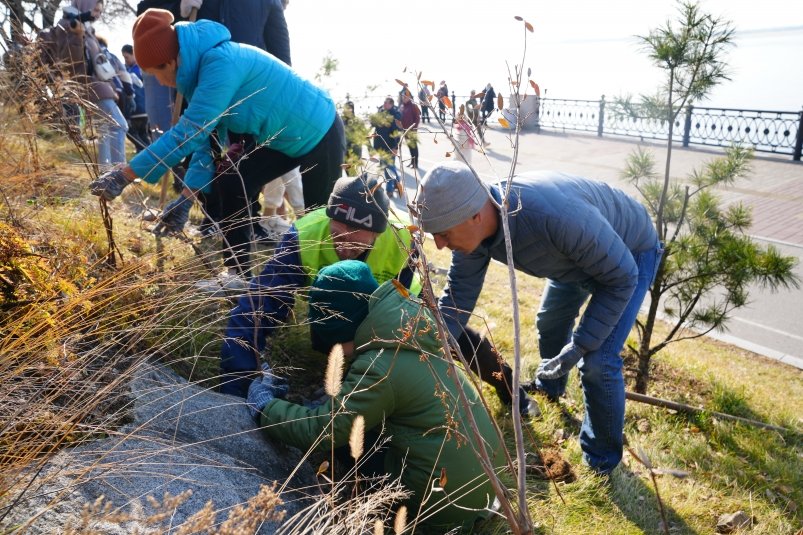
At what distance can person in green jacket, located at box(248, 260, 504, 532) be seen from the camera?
2.23 meters

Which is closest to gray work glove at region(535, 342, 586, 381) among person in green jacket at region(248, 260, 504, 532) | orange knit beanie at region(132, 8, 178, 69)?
person in green jacket at region(248, 260, 504, 532)

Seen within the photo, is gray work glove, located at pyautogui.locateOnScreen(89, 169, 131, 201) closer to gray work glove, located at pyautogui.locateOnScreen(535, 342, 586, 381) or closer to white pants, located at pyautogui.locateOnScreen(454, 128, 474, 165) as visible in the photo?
white pants, located at pyautogui.locateOnScreen(454, 128, 474, 165)

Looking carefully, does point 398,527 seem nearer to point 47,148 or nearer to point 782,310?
point 47,148

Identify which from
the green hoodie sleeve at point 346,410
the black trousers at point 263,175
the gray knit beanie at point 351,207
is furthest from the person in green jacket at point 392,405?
the black trousers at point 263,175

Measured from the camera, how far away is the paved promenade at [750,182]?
6141mm

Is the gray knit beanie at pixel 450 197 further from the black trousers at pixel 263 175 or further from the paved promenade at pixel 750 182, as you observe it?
the black trousers at pixel 263 175

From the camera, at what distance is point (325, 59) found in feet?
18.4

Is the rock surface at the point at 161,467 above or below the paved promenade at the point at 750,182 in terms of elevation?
above

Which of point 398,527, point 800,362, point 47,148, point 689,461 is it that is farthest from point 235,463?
point 800,362

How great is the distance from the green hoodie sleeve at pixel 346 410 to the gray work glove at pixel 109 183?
116 centimetres

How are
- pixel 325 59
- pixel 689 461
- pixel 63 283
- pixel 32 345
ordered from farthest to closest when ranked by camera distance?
pixel 325 59 < pixel 689 461 < pixel 63 283 < pixel 32 345

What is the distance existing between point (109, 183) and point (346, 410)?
145 cm

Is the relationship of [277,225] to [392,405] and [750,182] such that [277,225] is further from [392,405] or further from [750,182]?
[750,182]

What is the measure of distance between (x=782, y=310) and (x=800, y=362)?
126 cm
